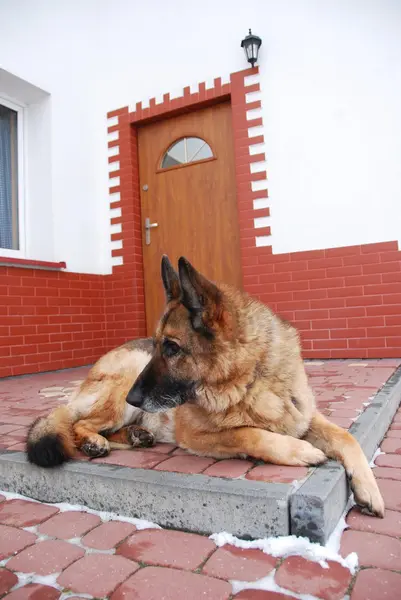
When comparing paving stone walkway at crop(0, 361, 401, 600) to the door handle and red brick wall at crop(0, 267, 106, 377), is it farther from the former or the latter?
the door handle

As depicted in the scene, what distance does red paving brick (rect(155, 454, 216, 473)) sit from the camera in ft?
6.03

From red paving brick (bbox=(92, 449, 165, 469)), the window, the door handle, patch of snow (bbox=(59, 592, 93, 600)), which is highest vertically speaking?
the window

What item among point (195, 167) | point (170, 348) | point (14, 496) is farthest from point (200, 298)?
point (195, 167)

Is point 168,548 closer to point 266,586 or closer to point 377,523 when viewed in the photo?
point 266,586

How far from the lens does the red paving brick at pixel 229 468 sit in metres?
1.74

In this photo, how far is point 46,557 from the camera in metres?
1.46

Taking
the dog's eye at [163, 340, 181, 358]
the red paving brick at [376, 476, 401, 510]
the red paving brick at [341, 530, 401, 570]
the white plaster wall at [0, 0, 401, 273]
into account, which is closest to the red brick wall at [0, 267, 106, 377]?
the white plaster wall at [0, 0, 401, 273]

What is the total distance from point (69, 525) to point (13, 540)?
21 cm

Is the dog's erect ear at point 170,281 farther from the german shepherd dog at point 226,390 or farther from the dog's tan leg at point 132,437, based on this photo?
the dog's tan leg at point 132,437

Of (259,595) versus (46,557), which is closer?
(259,595)

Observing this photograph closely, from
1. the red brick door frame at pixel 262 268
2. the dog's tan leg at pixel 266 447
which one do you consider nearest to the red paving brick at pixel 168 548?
the dog's tan leg at pixel 266 447

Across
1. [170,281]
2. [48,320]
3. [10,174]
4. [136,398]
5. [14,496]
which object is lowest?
[14,496]

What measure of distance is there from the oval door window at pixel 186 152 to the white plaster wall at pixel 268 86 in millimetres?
820

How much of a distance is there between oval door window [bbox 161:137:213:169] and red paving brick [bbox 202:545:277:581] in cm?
572
